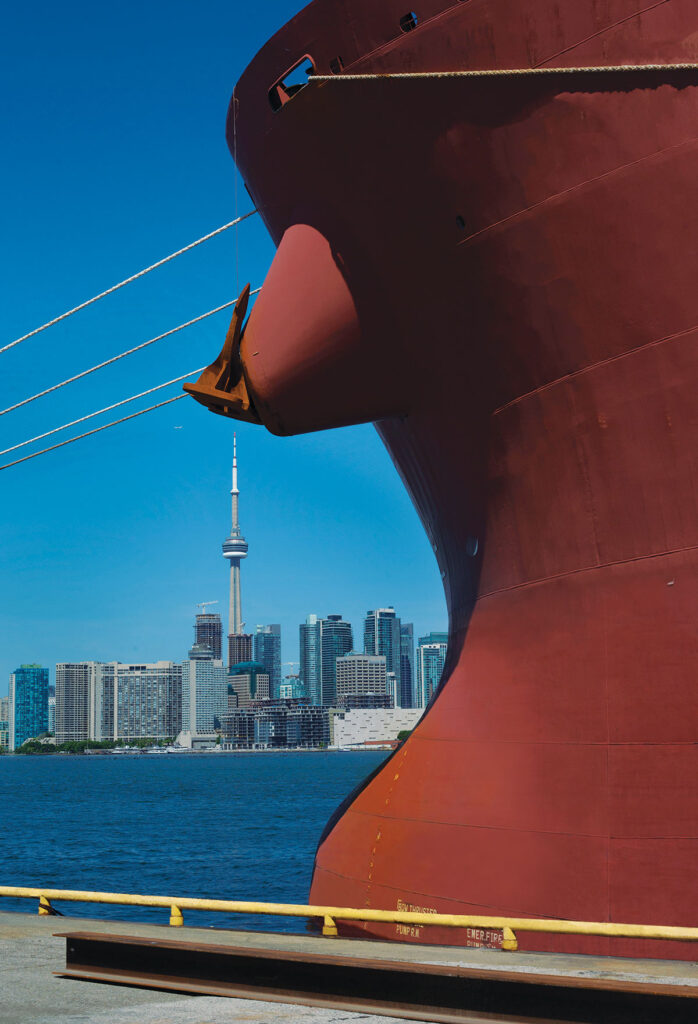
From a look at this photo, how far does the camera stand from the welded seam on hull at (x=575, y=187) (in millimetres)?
7836

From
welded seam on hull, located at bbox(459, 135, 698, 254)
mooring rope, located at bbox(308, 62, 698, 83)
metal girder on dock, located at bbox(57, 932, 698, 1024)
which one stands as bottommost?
metal girder on dock, located at bbox(57, 932, 698, 1024)

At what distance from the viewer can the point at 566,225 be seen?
841cm

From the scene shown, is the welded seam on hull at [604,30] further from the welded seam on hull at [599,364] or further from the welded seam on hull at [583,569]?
the welded seam on hull at [583,569]

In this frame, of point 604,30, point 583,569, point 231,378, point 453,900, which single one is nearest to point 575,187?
point 604,30

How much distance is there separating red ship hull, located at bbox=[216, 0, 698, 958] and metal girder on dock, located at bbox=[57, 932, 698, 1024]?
2.83 m

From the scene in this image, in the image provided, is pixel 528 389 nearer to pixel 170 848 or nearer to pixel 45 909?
pixel 45 909

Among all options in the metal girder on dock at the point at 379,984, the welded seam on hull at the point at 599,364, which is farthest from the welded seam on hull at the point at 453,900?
the welded seam on hull at the point at 599,364

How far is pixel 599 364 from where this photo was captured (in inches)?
334

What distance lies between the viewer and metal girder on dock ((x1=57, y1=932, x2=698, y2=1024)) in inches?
180

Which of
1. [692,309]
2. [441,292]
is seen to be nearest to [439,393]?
[441,292]

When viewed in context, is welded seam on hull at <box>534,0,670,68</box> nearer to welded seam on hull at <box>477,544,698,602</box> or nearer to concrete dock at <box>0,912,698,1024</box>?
welded seam on hull at <box>477,544,698,602</box>

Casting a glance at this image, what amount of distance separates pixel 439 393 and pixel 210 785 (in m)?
81.9

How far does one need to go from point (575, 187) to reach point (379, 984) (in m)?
6.07

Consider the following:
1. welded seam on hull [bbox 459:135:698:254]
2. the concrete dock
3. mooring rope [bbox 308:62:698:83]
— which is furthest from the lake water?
mooring rope [bbox 308:62:698:83]
